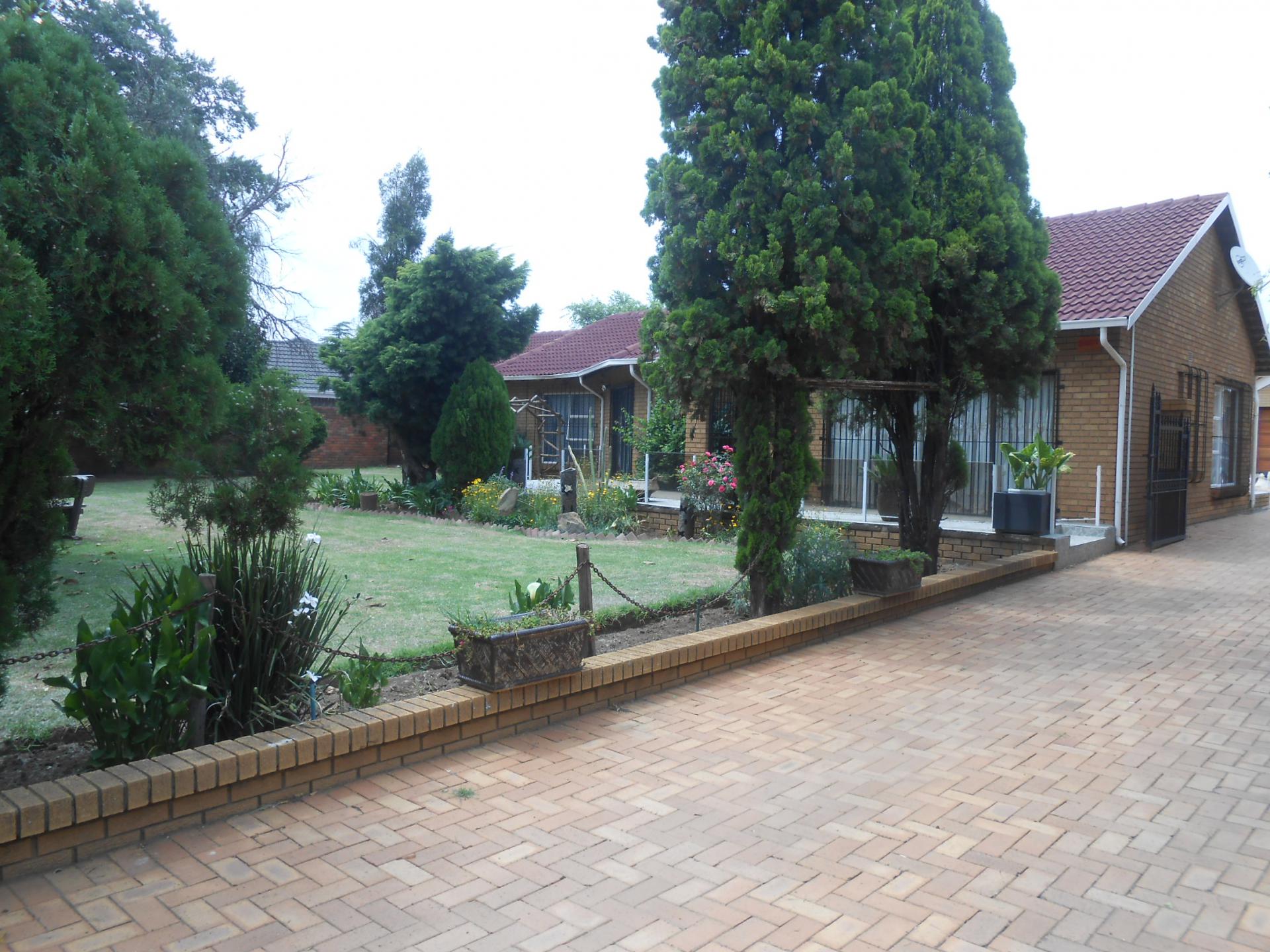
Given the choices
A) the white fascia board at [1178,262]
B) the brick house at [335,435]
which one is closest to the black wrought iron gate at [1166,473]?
the white fascia board at [1178,262]

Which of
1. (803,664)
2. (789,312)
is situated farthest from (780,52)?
(803,664)

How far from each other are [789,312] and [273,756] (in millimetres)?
4572

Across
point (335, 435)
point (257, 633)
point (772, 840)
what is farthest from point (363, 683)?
point (335, 435)

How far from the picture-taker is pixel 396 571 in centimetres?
1018

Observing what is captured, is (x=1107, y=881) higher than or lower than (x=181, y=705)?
lower

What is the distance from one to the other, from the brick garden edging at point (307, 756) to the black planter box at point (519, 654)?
8 cm

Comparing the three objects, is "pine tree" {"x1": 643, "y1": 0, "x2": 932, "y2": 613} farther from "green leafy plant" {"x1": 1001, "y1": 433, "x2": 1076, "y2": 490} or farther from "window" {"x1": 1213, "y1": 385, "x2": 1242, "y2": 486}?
"window" {"x1": 1213, "y1": 385, "x2": 1242, "y2": 486}

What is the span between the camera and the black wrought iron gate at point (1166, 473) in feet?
42.4

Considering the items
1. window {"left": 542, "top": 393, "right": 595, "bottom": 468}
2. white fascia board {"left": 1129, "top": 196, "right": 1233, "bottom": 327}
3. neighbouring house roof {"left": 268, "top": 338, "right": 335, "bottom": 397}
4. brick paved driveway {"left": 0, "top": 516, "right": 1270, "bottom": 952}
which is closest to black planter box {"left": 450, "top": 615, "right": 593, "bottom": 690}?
brick paved driveway {"left": 0, "top": 516, "right": 1270, "bottom": 952}

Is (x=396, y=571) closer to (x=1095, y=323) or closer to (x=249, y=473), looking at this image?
(x=249, y=473)

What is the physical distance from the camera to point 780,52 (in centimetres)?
686

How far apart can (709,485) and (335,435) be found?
20.2 m

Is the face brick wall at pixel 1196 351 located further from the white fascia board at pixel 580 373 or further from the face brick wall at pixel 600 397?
the face brick wall at pixel 600 397

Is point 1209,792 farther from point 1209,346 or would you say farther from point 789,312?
point 1209,346
